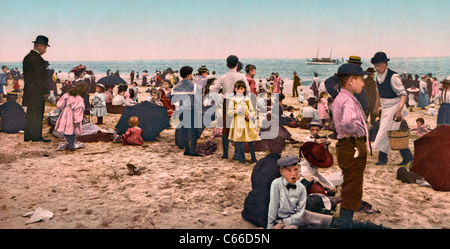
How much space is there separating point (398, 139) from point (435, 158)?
1.14 meters

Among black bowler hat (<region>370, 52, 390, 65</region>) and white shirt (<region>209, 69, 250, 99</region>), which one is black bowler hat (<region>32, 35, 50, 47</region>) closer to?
white shirt (<region>209, 69, 250, 99</region>)

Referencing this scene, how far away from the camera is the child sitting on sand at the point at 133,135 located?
8.02m

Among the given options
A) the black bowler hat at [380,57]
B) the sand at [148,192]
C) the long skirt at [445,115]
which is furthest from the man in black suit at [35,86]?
the long skirt at [445,115]

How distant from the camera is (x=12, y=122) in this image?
29.8 feet

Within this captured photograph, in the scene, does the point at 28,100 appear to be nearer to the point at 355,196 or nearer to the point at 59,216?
the point at 59,216

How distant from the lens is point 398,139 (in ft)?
19.9

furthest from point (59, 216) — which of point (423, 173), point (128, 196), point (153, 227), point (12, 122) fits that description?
point (12, 122)

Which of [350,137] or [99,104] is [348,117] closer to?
[350,137]

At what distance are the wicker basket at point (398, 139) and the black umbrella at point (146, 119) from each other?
5.45m

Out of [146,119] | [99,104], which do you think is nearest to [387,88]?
[146,119]

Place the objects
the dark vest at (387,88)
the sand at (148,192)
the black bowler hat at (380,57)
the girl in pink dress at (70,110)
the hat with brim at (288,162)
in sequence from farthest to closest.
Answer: the girl in pink dress at (70,110)
the dark vest at (387,88)
the black bowler hat at (380,57)
the sand at (148,192)
the hat with brim at (288,162)

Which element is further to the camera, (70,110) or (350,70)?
(70,110)

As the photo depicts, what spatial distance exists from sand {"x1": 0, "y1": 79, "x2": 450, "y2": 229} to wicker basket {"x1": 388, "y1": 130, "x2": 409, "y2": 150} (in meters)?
0.51

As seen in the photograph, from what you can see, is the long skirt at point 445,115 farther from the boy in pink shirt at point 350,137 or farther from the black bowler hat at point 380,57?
the boy in pink shirt at point 350,137
